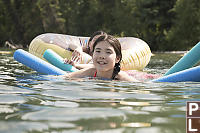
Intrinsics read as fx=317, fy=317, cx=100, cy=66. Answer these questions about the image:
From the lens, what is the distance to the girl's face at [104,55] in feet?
12.2

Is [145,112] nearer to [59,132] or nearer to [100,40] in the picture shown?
[59,132]

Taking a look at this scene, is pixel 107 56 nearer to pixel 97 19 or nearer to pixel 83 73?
pixel 83 73

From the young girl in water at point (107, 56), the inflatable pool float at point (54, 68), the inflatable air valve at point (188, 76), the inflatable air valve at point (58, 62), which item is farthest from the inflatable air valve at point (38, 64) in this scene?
the inflatable air valve at point (188, 76)

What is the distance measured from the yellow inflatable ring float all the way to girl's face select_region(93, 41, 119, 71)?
2207mm

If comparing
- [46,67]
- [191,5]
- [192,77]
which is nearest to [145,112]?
[192,77]

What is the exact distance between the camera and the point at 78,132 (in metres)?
1.45

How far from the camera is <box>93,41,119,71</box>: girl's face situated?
3727 mm

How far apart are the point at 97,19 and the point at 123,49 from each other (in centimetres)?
2996

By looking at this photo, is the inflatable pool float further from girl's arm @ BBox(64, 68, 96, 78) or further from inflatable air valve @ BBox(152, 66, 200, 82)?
girl's arm @ BBox(64, 68, 96, 78)

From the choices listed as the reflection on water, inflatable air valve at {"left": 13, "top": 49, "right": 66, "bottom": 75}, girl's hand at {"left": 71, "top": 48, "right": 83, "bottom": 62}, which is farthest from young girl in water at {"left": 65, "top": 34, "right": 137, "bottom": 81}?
girl's hand at {"left": 71, "top": 48, "right": 83, "bottom": 62}

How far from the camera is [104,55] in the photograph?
372cm

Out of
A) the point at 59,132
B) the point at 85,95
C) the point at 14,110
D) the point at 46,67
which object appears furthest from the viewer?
the point at 46,67

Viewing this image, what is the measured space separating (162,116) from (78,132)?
574 millimetres

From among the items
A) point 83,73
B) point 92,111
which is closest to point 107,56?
point 83,73
